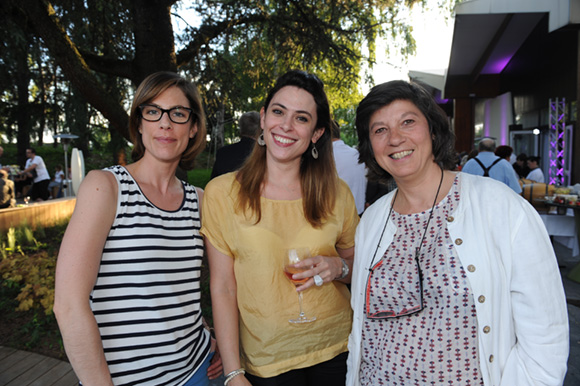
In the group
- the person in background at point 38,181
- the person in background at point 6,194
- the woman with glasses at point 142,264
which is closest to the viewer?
the woman with glasses at point 142,264

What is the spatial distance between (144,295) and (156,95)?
880 millimetres

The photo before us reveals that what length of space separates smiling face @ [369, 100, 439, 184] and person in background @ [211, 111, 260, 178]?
108 inches

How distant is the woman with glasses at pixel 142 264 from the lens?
1453 millimetres

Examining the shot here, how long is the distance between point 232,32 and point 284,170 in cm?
569

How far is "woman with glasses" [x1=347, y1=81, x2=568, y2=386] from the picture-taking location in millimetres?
1550

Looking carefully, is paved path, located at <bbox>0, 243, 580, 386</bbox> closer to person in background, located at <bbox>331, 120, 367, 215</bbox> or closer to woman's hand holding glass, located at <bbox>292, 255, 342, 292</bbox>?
woman's hand holding glass, located at <bbox>292, 255, 342, 292</bbox>

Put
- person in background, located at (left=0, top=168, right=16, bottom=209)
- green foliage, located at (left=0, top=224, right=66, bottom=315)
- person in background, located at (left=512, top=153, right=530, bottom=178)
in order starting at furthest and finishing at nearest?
person in background, located at (left=512, top=153, right=530, bottom=178) < person in background, located at (left=0, top=168, right=16, bottom=209) < green foliage, located at (left=0, top=224, right=66, bottom=315)

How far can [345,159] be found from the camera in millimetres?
5145

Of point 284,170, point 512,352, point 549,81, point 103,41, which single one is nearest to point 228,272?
point 284,170

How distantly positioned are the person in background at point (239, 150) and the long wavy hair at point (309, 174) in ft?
7.54

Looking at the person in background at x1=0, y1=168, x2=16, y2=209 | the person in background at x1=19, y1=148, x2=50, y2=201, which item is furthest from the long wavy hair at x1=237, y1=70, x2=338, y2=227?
the person in background at x1=19, y1=148, x2=50, y2=201

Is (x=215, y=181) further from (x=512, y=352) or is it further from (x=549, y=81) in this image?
(x=549, y=81)

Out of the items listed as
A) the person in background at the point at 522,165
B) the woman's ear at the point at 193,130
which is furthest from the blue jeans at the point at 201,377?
the person in background at the point at 522,165

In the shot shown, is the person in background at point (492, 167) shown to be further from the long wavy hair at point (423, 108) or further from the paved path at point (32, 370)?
the paved path at point (32, 370)
